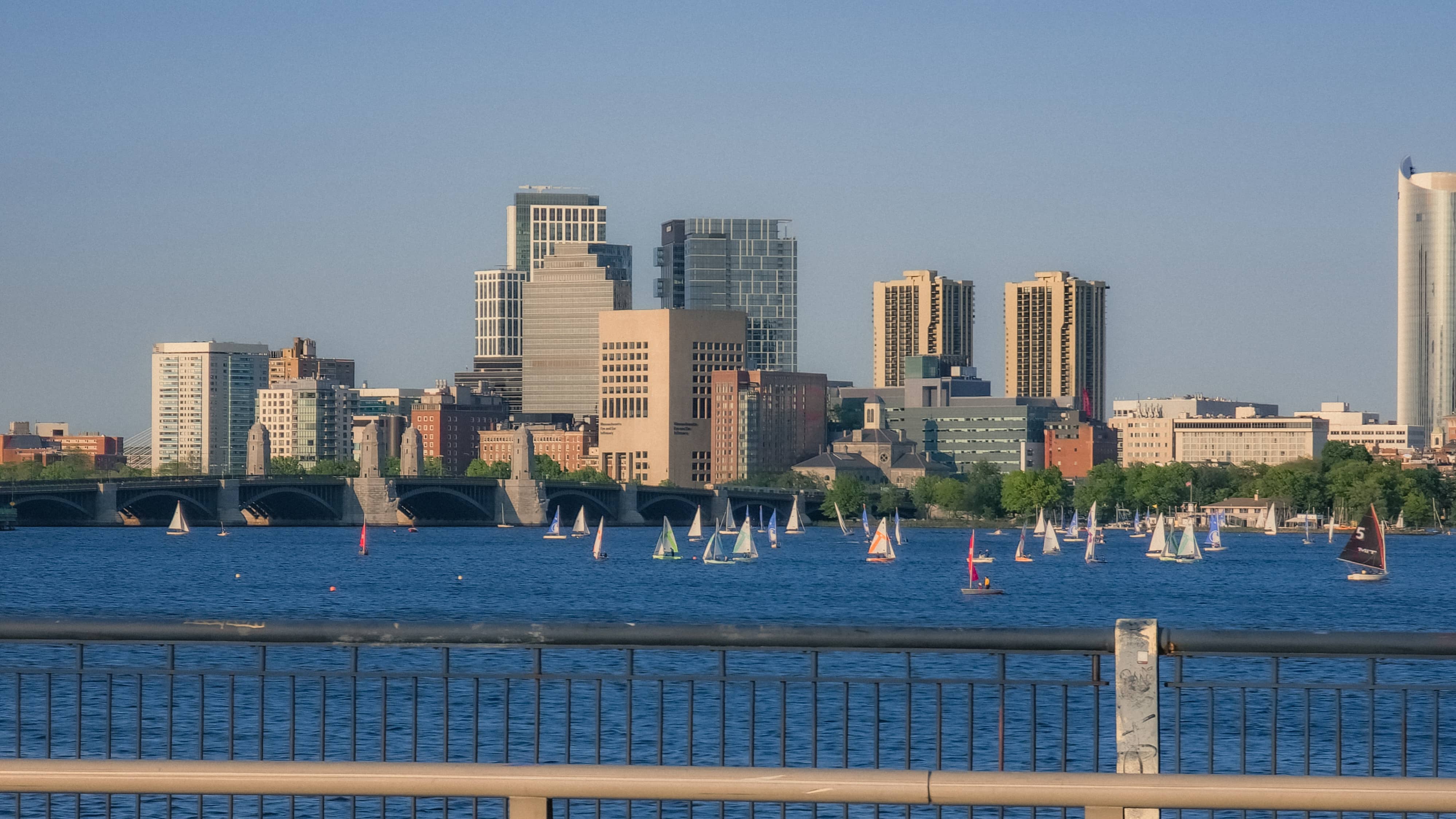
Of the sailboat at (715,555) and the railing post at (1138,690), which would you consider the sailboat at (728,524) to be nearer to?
the sailboat at (715,555)

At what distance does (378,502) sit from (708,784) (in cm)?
16896

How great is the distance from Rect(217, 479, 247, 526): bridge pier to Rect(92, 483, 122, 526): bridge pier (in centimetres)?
979

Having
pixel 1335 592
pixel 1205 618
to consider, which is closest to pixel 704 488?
pixel 1335 592

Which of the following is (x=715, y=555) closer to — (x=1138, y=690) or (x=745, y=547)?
(x=745, y=547)

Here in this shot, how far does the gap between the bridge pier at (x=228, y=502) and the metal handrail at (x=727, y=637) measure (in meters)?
149

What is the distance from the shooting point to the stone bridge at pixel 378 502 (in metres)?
148

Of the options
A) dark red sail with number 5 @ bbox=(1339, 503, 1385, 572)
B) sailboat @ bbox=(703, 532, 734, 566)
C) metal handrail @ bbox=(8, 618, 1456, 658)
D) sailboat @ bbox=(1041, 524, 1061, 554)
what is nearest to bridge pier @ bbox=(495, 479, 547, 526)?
sailboat @ bbox=(703, 532, 734, 566)

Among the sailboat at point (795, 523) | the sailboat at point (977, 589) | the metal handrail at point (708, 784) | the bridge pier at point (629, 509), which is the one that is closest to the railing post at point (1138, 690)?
the metal handrail at point (708, 784)

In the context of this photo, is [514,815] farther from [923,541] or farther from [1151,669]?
[923,541]

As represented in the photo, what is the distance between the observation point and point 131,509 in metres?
173

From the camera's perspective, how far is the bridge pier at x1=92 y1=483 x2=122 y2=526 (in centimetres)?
14350

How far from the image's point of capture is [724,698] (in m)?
6.82

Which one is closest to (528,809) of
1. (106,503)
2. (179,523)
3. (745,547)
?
(745,547)

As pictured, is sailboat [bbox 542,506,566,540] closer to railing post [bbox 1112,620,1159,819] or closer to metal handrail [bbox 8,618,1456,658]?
metal handrail [bbox 8,618,1456,658]
